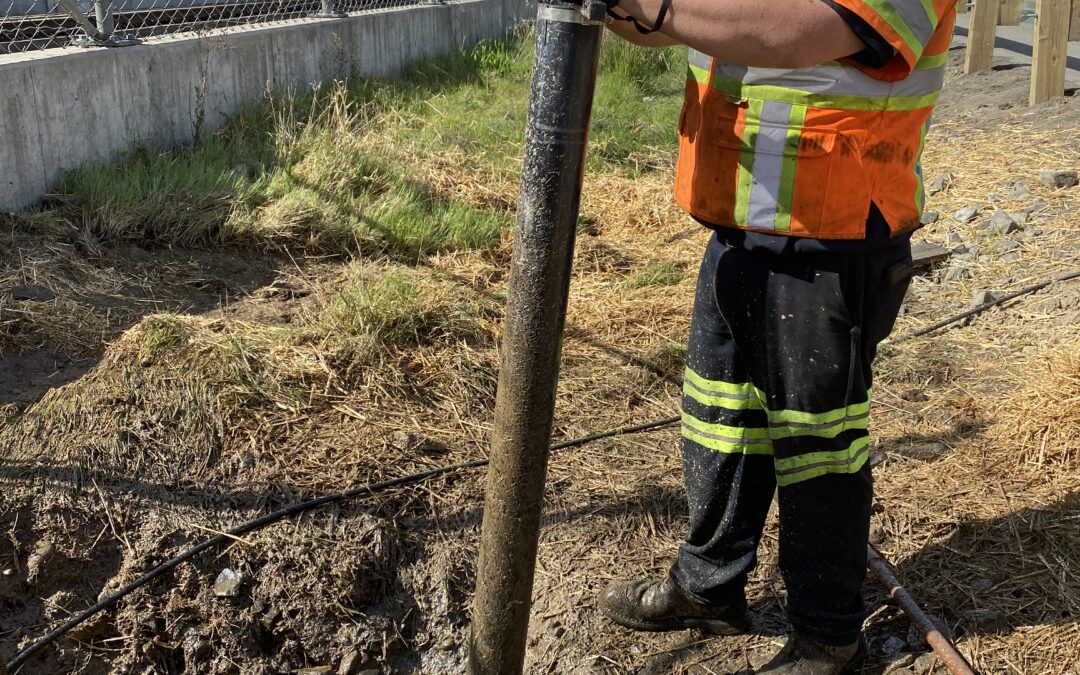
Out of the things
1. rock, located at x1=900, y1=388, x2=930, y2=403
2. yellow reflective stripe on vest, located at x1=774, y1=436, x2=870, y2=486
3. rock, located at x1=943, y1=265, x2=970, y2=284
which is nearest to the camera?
yellow reflective stripe on vest, located at x1=774, y1=436, x2=870, y2=486

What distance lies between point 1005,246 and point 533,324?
3696 mm

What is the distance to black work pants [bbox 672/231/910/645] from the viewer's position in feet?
7.38

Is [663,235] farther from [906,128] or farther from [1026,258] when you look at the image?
[906,128]

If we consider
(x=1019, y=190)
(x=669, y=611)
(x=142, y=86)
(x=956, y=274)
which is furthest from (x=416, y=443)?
(x=1019, y=190)

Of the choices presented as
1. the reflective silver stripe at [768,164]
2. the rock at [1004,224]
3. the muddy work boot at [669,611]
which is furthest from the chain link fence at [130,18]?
the rock at [1004,224]

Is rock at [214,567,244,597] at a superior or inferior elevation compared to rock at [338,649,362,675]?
superior

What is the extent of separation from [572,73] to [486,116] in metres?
5.46

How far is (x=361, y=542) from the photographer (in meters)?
3.25

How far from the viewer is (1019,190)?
18.0 feet

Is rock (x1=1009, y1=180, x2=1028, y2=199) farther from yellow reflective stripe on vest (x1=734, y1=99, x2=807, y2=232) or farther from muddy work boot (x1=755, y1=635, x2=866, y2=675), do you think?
yellow reflective stripe on vest (x1=734, y1=99, x2=807, y2=232)

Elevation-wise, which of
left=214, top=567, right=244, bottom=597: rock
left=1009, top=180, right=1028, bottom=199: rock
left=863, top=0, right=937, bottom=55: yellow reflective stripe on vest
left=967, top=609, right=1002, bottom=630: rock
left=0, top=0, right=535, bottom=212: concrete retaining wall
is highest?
left=863, top=0, right=937, bottom=55: yellow reflective stripe on vest

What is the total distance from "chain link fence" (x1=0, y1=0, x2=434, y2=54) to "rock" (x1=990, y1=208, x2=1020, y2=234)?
180 inches

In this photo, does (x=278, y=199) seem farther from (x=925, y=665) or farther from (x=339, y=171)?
(x=925, y=665)

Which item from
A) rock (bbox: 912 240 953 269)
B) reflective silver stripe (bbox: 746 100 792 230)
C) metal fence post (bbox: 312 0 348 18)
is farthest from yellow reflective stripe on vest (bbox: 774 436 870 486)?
metal fence post (bbox: 312 0 348 18)
